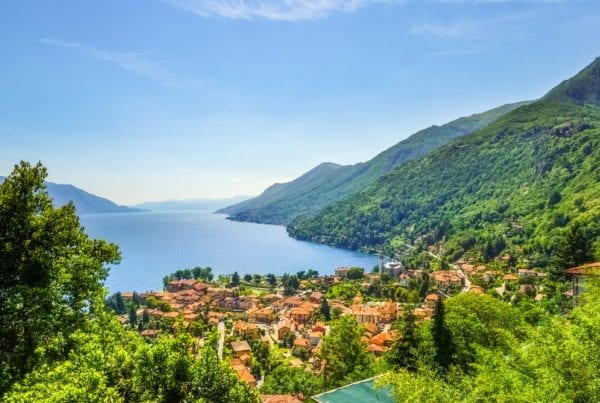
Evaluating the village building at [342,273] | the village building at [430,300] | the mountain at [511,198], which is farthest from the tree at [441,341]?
the village building at [342,273]

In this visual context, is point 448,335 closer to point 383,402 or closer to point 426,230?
point 383,402

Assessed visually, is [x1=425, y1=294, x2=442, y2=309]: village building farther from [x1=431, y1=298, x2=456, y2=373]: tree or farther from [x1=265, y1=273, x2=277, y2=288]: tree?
[x1=431, y1=298, x2=456, y2=373]: tree

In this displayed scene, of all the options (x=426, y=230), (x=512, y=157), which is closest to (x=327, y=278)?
(x=426, y=230)

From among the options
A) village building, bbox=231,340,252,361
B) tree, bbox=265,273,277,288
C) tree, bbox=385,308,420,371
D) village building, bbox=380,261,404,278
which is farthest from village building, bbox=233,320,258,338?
village building, bbox=380,261,404,278

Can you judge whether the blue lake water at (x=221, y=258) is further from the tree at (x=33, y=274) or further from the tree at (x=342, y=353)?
the tree at (x=33, y=274)

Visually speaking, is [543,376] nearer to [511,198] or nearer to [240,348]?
[240,348]

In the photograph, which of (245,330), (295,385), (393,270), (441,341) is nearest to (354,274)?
(393,270)
